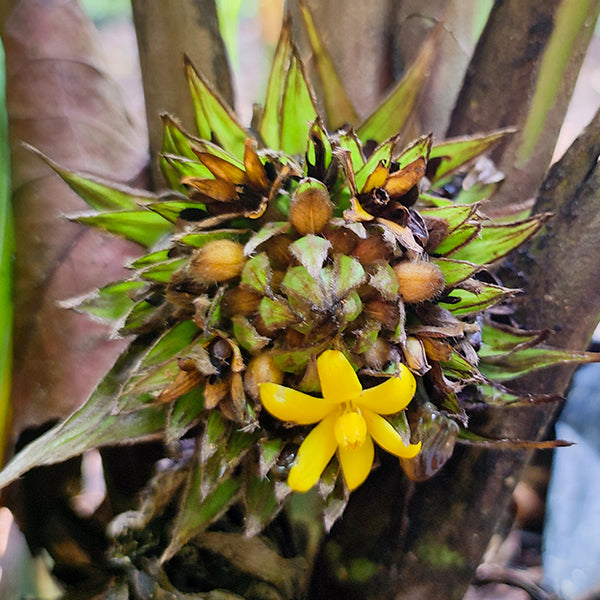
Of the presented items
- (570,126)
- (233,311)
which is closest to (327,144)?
(233,311)

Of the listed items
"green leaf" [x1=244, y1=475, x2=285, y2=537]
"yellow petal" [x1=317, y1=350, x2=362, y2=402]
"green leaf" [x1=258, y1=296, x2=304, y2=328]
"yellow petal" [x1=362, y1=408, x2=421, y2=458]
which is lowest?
"green leaf" [x1=244, y1=475, x2=285, y2=537]

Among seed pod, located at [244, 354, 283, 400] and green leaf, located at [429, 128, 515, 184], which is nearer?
seed pod, located at [244, 354, 283, 400]

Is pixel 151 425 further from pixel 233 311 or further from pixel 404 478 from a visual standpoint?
pixel 404 478

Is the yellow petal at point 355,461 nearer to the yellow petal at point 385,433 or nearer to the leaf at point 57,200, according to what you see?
the yellow petal at point 385,433

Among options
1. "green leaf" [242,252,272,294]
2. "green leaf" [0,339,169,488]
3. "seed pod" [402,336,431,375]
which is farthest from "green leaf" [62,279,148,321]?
"seed pod" [402,336,431,375]

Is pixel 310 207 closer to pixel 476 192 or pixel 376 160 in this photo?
pixel 376 160

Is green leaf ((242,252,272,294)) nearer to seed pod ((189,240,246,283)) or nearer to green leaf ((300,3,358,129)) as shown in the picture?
seed pod ((189,240,246,283))

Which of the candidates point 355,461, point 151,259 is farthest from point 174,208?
point 355,461
